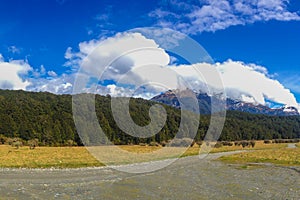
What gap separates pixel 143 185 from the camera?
26.3 metres

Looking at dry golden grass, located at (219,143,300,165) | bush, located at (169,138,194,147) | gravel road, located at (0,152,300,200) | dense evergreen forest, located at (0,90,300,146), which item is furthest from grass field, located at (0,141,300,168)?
dense evergreen forest, located at (0,90,300,146)

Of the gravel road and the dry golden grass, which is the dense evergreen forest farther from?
the gravel road

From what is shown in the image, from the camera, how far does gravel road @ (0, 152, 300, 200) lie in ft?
72.5

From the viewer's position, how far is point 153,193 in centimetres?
2283

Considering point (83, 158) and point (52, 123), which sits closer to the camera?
point (83, 158)

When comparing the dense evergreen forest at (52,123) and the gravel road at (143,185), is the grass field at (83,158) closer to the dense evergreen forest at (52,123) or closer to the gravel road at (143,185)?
the gravel road at (143,185)

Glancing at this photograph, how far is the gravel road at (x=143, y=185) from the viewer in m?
22.1

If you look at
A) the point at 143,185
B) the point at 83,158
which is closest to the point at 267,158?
the point at 83,158

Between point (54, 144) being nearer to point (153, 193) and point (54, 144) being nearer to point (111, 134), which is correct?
point (111, 134)

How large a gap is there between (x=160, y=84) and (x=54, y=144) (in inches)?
3092

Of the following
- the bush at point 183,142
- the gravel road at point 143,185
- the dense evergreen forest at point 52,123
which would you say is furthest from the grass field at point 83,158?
the dense evergreen forest at point 52,123

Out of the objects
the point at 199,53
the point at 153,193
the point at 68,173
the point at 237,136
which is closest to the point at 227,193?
the point at 153,193

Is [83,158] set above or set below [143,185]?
above

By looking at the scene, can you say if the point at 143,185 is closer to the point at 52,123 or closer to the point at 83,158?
the point at 83,158
